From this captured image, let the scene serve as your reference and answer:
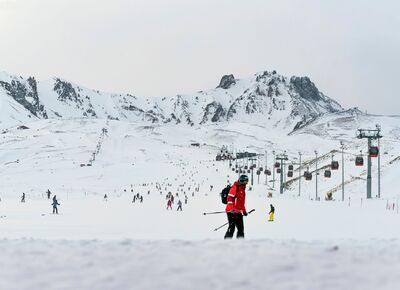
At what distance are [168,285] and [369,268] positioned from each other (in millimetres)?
2732

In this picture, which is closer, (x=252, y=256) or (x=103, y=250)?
(x=252, y=256)

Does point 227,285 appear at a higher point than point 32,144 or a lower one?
lower

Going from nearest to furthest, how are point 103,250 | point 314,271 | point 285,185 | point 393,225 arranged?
point 314,271, point 103,250, point 393,225, point 285,185

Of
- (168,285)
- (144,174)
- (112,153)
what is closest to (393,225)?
(168,285)

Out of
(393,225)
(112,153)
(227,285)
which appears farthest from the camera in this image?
(112,153)

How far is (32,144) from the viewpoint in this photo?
157 metres

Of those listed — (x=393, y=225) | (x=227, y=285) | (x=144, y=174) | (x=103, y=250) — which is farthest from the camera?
(x=144, y=174)

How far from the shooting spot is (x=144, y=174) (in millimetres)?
107062

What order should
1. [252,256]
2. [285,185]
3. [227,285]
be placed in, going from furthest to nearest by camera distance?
[285,185], [252,256], [227,285]

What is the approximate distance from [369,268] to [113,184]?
84594mm

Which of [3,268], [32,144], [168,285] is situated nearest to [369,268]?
[168,285]

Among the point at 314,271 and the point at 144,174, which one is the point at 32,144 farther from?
the point at 314,271

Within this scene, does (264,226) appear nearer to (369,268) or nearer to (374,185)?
(369,268)

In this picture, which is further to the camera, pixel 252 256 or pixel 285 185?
pixel 285 185
